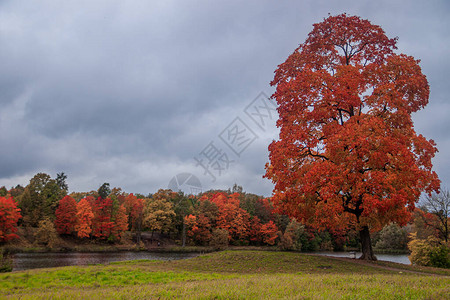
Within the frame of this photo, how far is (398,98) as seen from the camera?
15680 millimetres

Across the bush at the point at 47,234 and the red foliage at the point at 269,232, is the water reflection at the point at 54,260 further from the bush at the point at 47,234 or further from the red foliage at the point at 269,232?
the red foliage at the point at 269,232

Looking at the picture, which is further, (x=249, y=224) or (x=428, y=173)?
(x=249, y=224)

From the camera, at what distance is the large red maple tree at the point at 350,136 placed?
14188 millimetres

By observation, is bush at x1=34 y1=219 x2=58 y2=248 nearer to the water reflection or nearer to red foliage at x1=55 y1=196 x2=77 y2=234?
red foliage at x1=55 y1=196 x2=77 y2=234

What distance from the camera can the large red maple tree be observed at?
14188 millimetres

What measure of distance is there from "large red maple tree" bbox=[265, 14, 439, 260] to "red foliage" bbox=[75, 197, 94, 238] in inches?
2004

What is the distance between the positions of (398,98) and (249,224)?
55.6 metres

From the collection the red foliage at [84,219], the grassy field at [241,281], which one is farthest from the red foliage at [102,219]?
the grassy field at [241,281]

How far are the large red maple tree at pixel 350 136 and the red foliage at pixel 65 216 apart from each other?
5262cm

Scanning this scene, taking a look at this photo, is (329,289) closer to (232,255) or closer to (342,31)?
(232,255)

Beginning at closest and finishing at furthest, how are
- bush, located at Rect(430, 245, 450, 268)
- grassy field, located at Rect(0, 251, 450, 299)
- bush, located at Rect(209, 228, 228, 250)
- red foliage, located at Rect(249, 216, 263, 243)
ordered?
grassy field, located at Rect(0, 251, 450, 299)
bush, located at Rect(430, 245, 450, 268)
bush, located at Rect(209, 228, 228, 250)
red foliage, located at Rect(249, 216, 263, 243)

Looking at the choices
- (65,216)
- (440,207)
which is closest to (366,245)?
(440,207)

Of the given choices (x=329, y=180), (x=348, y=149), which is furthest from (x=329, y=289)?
(x=348, y=149)

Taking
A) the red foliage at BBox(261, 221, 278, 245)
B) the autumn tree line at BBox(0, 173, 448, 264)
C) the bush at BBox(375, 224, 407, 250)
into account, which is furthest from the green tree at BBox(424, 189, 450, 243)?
the bush at BBox(375, 224, 407, 250)
